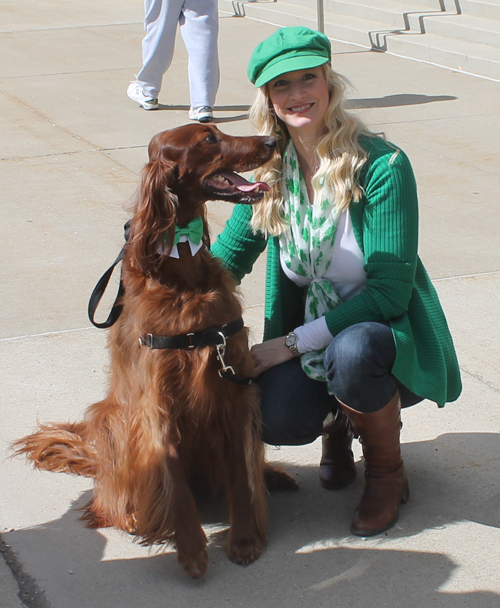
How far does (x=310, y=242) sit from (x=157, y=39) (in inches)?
228

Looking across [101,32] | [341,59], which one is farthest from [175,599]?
[101,32]

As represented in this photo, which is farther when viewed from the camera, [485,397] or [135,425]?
[485,397]

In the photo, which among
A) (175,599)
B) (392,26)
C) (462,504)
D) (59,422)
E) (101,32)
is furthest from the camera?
(101,32)

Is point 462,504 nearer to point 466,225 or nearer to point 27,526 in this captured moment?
point 27,526

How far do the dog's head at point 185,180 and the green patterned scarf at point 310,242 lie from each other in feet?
0.97

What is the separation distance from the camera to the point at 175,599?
8.44 ft

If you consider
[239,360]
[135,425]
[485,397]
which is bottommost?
[485,397]

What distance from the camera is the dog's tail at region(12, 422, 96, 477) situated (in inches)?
127

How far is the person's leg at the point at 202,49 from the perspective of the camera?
25.8 feet

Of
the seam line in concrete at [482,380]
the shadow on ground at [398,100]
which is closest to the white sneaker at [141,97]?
the shadow on ground at [398,100]

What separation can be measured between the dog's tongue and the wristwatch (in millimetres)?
572

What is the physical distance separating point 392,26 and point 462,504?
988 centimetres

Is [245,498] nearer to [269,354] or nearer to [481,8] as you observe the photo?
[269,354]

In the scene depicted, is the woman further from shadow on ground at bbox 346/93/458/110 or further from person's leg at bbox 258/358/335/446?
shadow on ground at bbox 346/93/458/110
